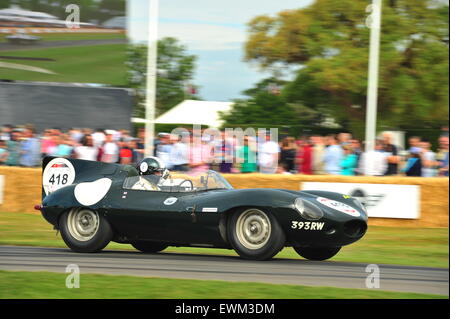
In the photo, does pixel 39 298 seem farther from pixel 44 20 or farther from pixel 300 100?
pixel 300 100

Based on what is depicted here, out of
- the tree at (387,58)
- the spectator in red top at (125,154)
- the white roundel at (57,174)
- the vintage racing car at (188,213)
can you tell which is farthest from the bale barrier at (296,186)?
the tree at (387,58)

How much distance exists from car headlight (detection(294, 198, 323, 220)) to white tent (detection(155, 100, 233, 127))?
24.8m

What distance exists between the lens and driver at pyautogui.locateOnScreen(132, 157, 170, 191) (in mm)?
8672

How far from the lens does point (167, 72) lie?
55.3m

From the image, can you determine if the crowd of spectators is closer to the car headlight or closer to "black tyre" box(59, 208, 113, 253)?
"black tyre" box(59, 208, 113, 253)

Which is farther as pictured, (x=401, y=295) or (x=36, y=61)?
(x=36, y=61)

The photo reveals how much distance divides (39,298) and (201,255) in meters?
3.10

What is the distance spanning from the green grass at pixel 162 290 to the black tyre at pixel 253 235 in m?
1.00

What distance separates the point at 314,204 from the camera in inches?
307

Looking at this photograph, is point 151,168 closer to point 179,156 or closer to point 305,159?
point 179,156

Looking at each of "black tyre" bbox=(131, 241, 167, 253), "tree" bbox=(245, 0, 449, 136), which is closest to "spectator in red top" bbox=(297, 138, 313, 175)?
"black tyre" bbox=(131, 241, 167, 253)

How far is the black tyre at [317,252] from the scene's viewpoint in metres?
8.62

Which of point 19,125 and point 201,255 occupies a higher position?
point 19,125
